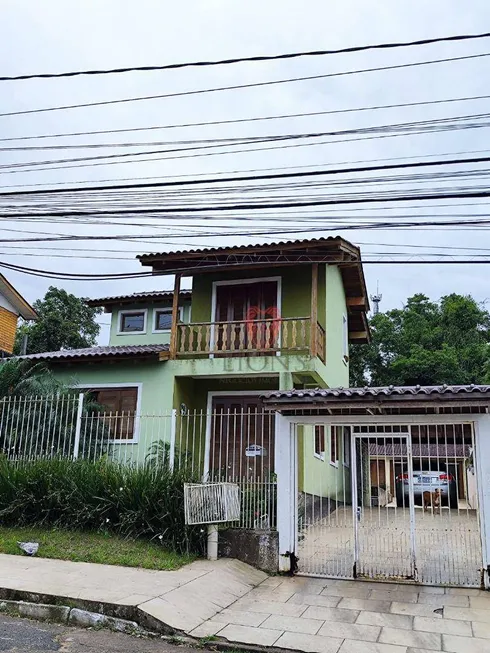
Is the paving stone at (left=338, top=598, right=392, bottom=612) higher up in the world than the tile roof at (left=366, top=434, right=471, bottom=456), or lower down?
lower down

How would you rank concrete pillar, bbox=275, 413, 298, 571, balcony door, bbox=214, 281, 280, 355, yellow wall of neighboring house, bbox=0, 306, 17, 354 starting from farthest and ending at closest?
yellow wall of neighboring house, bbox=0, 306, 17, 354 → balcony door, bbox=214, 281, 280, 355 → concrete pillar, bbox=275, 413, 298, 571

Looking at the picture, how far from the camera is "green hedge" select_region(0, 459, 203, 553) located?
930 cm

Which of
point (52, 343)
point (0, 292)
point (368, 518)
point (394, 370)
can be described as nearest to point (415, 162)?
point (368, 518)

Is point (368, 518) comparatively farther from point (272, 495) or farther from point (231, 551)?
point (231, 551)

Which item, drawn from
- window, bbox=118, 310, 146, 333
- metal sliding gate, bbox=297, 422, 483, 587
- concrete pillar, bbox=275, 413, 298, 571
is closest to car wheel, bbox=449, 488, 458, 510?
metal sliding gate, bbox=297, 422, 483, 587

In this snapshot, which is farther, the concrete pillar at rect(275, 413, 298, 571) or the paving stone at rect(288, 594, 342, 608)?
the concrete pillar at rect(275, 413, 298, 571)

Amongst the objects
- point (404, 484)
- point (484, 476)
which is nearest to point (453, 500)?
point (484, 476)

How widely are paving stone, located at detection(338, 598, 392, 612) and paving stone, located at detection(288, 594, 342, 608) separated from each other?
109mm

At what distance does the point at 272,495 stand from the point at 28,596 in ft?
12.6

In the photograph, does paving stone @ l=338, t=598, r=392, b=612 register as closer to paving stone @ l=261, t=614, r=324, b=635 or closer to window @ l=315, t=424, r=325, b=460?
paving stone @ l=261, t=614, r=324, b=635

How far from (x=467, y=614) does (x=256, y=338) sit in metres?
8.69

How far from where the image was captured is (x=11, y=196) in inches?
396

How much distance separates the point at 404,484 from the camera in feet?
29.8

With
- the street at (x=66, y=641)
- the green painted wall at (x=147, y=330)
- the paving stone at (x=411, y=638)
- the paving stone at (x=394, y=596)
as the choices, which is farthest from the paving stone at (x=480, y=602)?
the green painted wall at (x=147, y=330)
